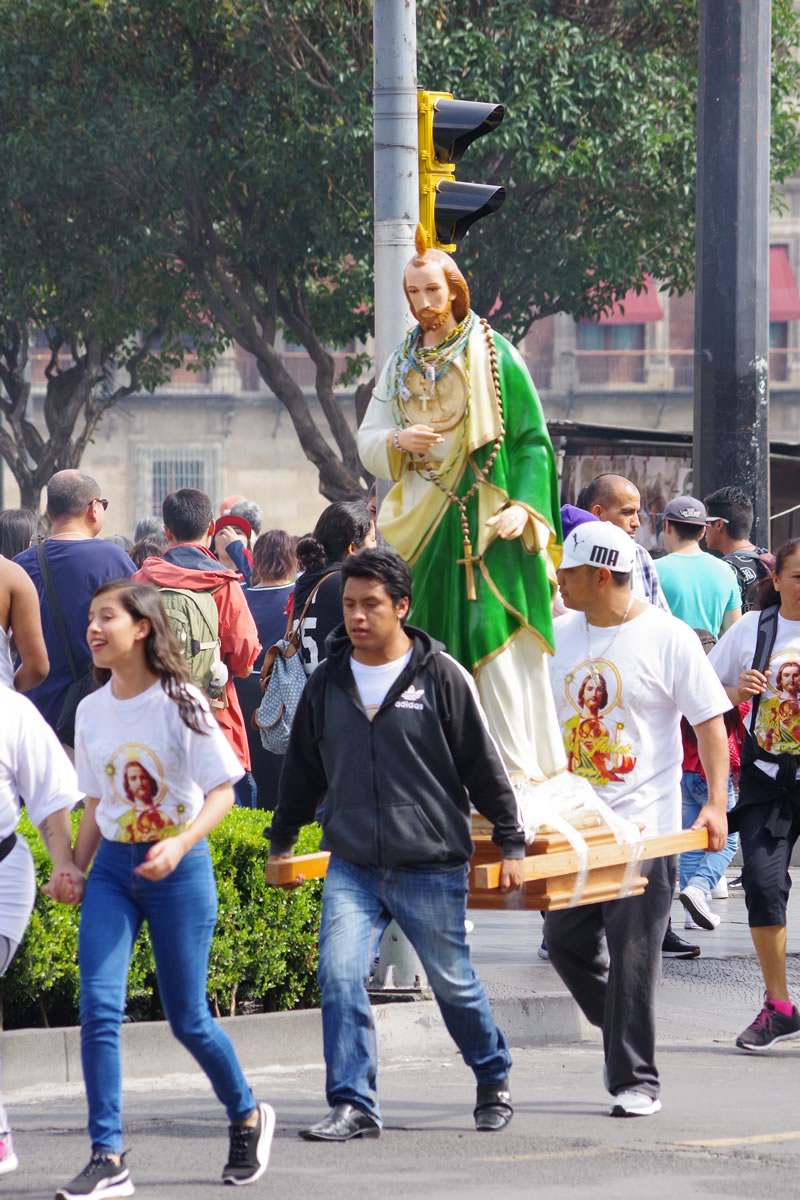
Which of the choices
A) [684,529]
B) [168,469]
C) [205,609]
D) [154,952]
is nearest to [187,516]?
[205,609]

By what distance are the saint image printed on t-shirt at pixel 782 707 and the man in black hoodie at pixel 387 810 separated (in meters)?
1.90

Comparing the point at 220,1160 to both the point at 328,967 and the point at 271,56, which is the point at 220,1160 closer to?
the point at 328,967

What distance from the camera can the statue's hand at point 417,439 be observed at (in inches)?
261

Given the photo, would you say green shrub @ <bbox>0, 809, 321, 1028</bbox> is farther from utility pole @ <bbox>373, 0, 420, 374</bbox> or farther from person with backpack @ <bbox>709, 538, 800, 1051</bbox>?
utility pole @ <bbox>373, 0, 420, 374</bbox>

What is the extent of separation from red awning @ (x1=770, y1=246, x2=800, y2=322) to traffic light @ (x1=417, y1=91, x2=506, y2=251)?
149ft

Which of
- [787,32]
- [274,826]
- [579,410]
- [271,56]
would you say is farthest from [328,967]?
[579,410]

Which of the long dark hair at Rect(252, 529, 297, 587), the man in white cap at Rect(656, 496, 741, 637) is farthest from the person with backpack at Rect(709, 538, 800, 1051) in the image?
the long dark hair at Rect(252, 529, 297, 587)

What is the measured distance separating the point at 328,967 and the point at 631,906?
37.1 inches

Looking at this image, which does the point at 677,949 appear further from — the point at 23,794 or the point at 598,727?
the point at 23,794

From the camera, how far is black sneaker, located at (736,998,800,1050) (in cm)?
721

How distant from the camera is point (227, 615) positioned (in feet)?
28.7

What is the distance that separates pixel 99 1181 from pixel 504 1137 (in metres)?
1.31

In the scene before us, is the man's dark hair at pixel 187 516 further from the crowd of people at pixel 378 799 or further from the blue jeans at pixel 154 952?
the blue jeans at pixel 154 952

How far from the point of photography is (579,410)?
5381cm
